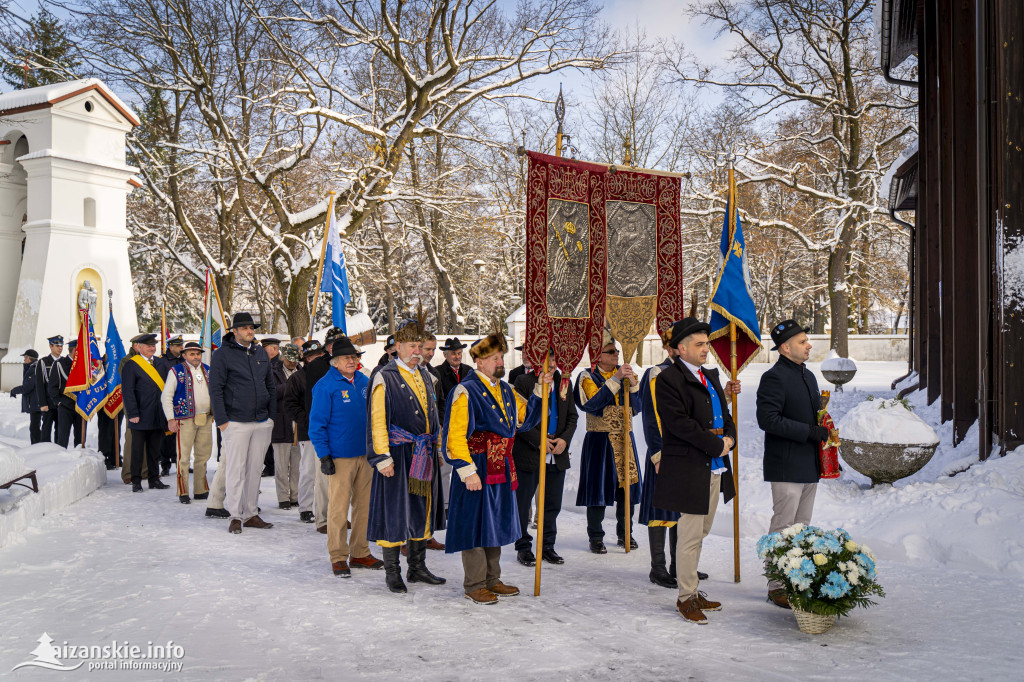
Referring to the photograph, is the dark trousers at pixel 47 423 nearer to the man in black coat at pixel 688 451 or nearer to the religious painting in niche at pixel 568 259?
the religious painting in niche at pixel 568 259

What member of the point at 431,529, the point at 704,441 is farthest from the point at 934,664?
the point at 431,529

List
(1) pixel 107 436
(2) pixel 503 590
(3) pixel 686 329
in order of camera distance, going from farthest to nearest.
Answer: (1) pixel 107 436, (2) pixel 503 590, (3) pixel 686 329

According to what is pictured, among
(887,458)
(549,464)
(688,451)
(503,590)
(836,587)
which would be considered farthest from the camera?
(887,458)

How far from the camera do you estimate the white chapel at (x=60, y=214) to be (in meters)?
24.0

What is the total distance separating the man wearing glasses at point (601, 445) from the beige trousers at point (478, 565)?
152 cm

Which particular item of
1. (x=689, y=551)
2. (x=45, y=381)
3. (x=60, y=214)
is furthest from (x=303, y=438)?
(x=60, y=214)

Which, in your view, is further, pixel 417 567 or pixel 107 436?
pixel 107 436

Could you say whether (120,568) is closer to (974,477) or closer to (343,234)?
(974,477)

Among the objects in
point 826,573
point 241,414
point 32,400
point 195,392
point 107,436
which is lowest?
point 107,436

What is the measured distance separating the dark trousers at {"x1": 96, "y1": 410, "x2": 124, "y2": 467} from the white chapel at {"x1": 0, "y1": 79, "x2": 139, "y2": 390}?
12609 mm

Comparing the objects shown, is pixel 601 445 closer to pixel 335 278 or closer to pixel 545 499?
pixel 545 499

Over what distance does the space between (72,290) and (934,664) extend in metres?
25.7

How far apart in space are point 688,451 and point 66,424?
449 inches

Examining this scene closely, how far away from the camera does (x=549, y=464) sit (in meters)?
7.21
